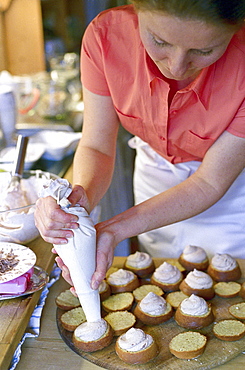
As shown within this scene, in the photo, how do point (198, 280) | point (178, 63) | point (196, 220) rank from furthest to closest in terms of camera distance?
point (196, 220), point (198, 280), point (178, 63)

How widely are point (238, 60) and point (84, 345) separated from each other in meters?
0.81

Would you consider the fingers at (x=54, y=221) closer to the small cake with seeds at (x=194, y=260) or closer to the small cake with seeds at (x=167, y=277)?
the small cake with seeds at (x=167, y=277)

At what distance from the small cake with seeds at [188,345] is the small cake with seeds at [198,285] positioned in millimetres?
171

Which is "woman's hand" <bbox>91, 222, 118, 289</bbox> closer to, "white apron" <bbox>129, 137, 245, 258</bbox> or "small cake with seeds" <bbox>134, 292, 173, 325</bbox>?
"small cake with seeds" <bbox>134, 292, 173, 325</bbox>

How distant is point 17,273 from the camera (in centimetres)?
115

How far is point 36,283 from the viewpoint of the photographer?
120 cm

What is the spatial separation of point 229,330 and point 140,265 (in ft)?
1.19

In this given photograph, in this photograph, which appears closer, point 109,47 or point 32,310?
point 32,310

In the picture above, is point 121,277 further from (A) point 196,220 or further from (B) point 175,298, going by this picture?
(A) point 196,220

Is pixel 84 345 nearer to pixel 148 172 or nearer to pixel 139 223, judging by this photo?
pixel 139 223

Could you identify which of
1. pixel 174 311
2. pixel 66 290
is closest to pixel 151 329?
pixel 174 311

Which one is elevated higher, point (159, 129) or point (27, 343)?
point (159, 129)

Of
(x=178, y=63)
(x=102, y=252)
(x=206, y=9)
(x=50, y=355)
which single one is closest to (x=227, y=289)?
(x=102, y=252)

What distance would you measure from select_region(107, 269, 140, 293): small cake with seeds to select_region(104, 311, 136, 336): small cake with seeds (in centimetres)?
10
